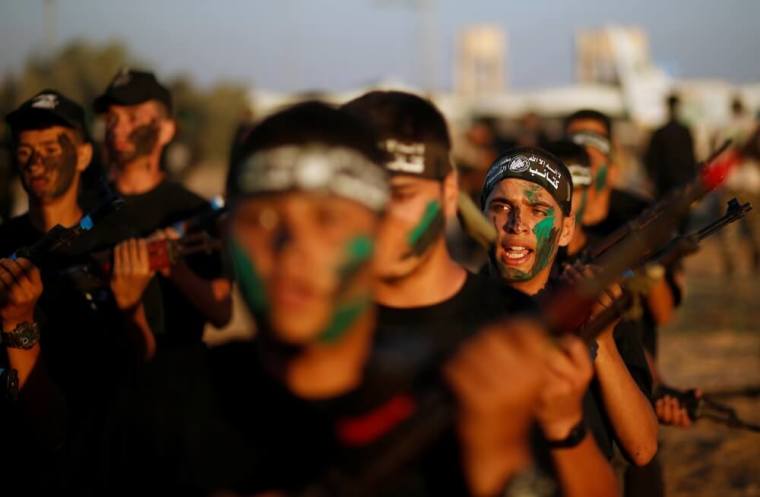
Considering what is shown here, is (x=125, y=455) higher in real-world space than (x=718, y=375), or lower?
higher

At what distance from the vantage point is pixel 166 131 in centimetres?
653

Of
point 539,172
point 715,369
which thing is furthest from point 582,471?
point 715,369

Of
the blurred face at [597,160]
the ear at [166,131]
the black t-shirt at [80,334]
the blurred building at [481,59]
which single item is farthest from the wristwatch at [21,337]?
the blurred building at [481,59]

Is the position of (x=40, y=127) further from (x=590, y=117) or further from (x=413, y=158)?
(x=590, y=117)

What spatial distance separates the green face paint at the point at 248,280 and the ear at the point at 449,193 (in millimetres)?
1091

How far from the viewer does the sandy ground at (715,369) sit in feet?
27.5

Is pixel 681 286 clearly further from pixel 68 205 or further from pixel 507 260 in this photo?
pixel 68 205

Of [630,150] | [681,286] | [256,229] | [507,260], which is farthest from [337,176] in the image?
[630,150]

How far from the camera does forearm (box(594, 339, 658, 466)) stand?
362 centimetres

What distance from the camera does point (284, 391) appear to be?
8.00 feet

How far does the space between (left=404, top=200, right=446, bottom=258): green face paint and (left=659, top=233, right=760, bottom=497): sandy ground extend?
559 centimetres

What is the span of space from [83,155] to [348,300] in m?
3.66

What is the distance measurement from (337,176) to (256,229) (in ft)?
0.74

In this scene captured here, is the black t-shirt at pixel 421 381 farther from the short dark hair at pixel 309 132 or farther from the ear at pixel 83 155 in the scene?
the ear at pixel 83 155
